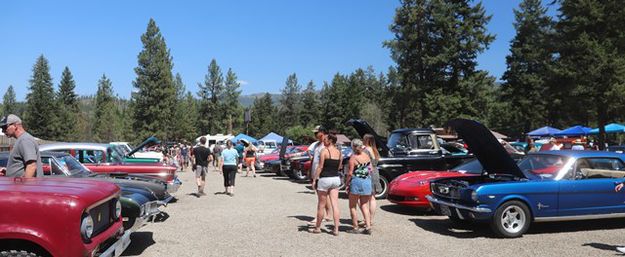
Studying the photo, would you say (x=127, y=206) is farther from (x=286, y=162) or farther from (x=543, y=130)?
(x=543, y=130)

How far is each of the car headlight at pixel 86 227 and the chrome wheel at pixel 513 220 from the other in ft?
20.6

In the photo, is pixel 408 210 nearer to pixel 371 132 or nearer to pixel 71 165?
pixel 371 132

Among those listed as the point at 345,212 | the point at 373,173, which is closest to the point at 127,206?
the point at 373,173

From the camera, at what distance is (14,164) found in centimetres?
632

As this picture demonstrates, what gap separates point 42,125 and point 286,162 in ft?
196

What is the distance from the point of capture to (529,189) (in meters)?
8.23

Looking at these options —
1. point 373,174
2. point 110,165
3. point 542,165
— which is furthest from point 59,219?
point 110,165

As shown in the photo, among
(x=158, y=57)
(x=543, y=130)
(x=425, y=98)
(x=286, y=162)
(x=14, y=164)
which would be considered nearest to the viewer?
(x=14, y=164)

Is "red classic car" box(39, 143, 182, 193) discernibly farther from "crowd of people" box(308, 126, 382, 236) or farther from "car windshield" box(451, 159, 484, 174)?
"car windshield" box(451, 159, 484, 174)

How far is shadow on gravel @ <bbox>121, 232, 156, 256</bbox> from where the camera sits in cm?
716

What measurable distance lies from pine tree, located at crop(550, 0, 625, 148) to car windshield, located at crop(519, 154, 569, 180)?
2551 cm

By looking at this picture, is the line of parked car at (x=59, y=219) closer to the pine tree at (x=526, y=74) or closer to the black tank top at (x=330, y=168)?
the black tank top at (x=330, y=168)

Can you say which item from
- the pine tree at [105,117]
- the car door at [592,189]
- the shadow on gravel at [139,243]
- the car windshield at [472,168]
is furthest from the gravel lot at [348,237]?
the pine tree at [105,117]

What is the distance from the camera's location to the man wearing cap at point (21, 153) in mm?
6133
